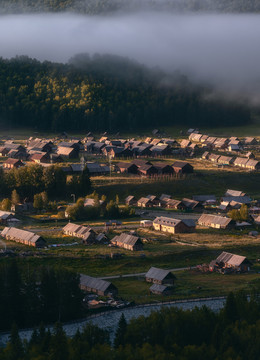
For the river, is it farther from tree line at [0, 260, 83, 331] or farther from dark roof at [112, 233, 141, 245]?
dark roof at [112, 233, 141, 245]

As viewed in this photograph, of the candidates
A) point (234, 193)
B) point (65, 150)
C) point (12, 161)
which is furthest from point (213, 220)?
point (65, 150)

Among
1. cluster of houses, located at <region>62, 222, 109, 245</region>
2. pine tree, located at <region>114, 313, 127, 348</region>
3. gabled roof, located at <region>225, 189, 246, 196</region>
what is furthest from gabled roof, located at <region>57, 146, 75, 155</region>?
pine tree, located at <region>114, 313, 127, 348</region>

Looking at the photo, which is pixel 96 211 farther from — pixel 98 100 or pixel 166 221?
pixel 98 100

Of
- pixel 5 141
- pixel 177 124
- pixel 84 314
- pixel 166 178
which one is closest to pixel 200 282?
pixel 84 314

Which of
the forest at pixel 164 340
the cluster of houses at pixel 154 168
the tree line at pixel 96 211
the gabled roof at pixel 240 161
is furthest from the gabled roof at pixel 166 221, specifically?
the gabled roof at pixel 240 161

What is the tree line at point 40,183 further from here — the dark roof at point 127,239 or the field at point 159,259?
the dark roof at point 127,239
